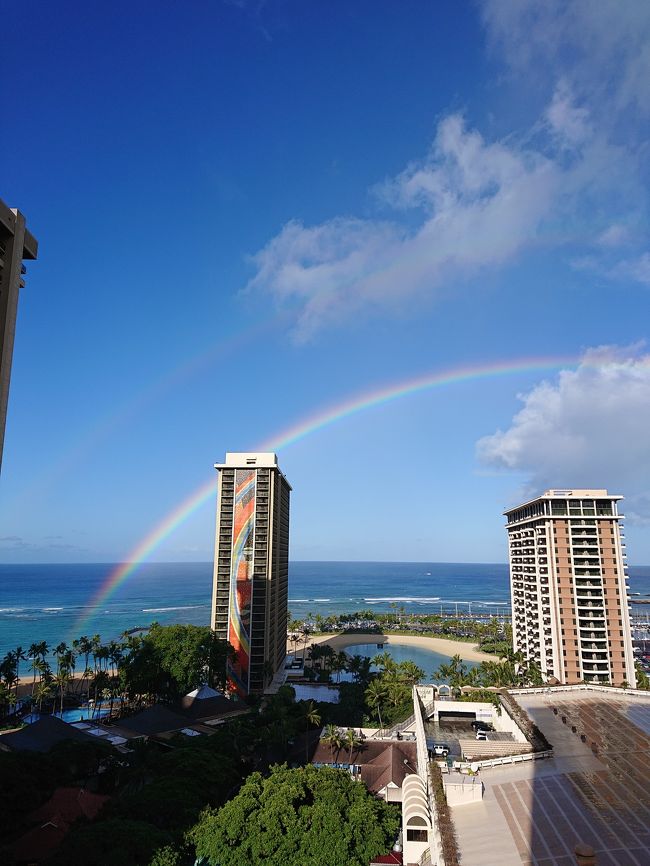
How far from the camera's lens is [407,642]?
12594 cm

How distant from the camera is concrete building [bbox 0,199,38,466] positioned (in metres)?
20.4

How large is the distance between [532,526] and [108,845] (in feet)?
224

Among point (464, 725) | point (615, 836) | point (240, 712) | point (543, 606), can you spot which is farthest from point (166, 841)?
point (543, 606)

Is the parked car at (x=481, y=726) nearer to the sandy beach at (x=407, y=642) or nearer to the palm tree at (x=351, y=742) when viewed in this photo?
the palm tree at (x=351, y=742)

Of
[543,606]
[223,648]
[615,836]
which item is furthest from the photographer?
[543,606]

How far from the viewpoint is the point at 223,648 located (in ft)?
225

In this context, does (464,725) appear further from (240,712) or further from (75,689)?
(75,689)

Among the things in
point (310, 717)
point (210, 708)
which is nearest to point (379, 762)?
point (310, 717)

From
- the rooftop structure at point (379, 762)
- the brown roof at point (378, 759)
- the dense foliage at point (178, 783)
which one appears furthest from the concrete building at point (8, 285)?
the brown roof at point (378, 759)

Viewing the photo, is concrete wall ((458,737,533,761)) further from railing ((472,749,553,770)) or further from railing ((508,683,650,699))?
railing ((508,683,650,699))

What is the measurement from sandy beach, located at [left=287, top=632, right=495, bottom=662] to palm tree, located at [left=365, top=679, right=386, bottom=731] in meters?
53.4

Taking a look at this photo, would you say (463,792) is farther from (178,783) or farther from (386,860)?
(178,783)

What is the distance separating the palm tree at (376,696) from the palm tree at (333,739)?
40.4 ft

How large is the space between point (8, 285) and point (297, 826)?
28220 mm
